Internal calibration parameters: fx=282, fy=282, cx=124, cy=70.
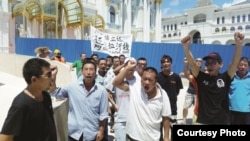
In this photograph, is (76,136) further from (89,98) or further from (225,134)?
(225,134)

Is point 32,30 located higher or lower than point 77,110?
higher

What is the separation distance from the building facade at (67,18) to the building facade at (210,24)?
678 inches

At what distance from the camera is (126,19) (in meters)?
30.8

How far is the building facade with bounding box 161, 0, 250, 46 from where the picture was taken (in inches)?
1844

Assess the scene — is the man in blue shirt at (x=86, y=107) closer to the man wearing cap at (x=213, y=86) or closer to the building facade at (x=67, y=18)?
the man wearing cap at (x=213, y=86)

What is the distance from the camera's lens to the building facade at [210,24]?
46844 millimetres

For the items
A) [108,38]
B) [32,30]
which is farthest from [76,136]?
[32,30]

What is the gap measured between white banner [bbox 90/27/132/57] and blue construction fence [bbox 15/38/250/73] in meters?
4.31

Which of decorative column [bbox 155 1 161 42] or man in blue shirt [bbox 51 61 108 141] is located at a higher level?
decorative column [bbox 155 1 161 42]

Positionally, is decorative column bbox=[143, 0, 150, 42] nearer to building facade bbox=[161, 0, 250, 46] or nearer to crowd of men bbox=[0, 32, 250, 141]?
building facade bbox=[161, 0, 250, 46]

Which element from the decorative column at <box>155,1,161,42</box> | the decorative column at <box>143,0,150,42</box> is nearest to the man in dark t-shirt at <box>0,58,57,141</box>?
the decorative column at <box>143,0,150,42</box>

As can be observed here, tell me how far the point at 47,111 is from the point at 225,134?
1.75m

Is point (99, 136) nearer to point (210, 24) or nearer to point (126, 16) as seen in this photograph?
point (126, 16)

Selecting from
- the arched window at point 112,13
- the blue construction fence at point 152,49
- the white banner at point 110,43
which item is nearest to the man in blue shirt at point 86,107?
the white banner at point 110,43
